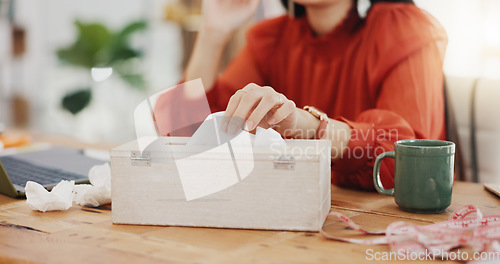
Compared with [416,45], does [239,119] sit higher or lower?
lower

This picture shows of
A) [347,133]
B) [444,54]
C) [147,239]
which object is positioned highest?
[444,54]

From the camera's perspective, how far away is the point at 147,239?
0.67 m

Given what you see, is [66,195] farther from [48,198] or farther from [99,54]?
[99,54]

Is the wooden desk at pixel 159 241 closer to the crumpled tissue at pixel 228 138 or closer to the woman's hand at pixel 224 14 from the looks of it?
the crumpled tissue at pixel 228 138

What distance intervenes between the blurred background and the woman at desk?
1.42 meters

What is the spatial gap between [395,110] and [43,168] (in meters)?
0.74

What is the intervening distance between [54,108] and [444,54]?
12.1 ft

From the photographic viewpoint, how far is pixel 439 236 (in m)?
0.64

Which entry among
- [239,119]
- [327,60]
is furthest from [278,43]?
[239,119]

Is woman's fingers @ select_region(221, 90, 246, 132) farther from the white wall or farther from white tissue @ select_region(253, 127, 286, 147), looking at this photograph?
the white wall

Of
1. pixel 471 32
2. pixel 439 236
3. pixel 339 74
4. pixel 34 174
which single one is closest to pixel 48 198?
pixel 34 174

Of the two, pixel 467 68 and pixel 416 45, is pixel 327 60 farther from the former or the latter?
pixel 467 68

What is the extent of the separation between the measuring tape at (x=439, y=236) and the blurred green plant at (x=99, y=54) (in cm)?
281

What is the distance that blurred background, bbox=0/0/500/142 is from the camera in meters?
3.32
